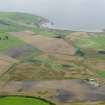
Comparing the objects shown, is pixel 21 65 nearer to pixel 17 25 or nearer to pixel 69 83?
pixel 69 83

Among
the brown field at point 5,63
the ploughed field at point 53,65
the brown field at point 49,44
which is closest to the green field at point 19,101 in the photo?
the ploughed field at point 53,65

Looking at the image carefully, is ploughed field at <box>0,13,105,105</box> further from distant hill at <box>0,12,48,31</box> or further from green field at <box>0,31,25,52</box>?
distant hill at <box>0,12,48,31</box>

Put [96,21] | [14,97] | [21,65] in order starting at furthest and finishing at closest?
[96,21], [21,65], [14,97]

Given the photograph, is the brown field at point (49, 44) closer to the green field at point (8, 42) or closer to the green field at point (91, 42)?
the green field at point (8, 42)

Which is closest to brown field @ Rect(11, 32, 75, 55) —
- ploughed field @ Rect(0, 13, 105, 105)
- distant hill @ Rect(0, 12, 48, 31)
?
ploughed field @ Rect(0, 13, 105, 105)

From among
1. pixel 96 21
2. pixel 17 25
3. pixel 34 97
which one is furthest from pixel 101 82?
pixel 96 21
